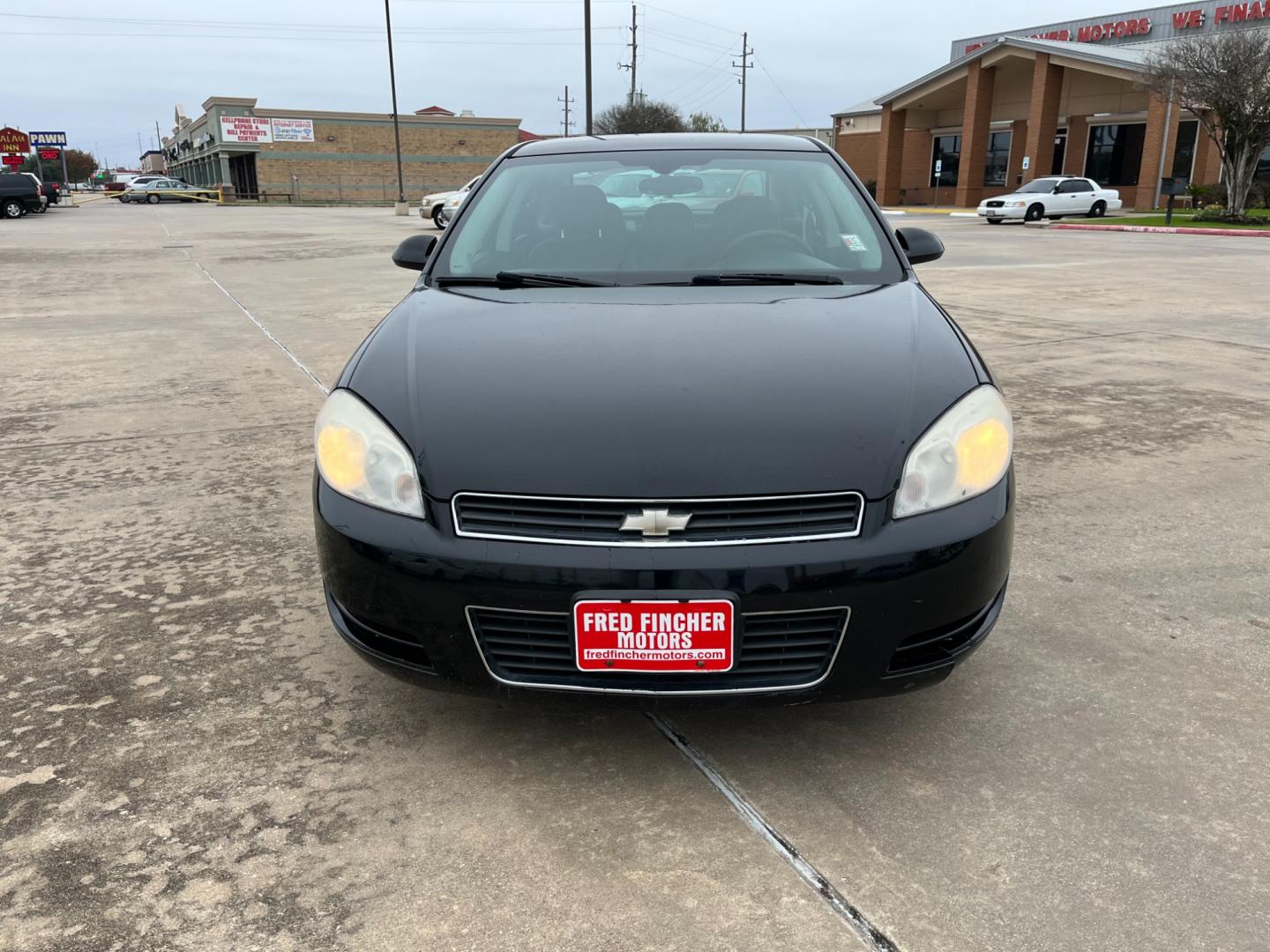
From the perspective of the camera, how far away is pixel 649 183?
3.58m

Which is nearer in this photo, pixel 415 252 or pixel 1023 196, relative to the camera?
pixel 415 252

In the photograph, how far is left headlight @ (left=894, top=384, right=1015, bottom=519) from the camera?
210 centimetres

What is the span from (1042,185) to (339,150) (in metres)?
50.8

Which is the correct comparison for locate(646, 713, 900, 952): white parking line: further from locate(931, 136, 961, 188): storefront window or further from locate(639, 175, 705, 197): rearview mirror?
locate(931, 136, 961, 188): storefront window

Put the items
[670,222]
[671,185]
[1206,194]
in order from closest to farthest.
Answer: [670,222] → [671,185] → [1206,194]

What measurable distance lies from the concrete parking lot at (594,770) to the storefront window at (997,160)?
40948 millimetres

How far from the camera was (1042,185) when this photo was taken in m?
29.6

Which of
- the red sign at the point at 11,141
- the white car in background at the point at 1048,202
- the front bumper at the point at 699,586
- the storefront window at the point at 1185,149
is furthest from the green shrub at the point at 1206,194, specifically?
the red sign at the point at 11,141

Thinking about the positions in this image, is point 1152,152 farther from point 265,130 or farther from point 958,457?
point 265,130

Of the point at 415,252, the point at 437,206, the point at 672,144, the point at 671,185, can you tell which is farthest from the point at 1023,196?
the point at 415,252

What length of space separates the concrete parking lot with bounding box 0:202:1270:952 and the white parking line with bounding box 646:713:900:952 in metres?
0.02

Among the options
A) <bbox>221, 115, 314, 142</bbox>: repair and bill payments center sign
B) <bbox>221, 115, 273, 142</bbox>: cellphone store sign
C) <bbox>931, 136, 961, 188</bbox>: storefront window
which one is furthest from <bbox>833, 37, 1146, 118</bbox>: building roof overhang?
<bbox>221, 115, 273, 142</bbox>: cellphone store sign

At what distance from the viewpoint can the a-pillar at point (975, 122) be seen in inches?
1519

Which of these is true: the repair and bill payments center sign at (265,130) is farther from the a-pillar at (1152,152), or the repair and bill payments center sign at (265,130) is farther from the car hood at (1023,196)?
the a-pillar at (1152,152)
